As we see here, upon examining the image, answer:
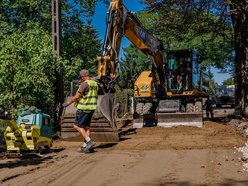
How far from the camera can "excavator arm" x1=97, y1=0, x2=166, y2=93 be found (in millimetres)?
13062

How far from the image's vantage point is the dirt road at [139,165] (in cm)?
663

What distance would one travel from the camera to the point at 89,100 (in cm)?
1045

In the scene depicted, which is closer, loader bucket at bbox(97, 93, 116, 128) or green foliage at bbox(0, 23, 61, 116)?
loader bucket at bbox(97, 93, 116, 128)

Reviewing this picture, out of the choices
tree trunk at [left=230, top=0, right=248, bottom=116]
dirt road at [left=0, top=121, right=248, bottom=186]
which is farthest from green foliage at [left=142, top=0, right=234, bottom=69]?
dirt road at [left=0, top=121, right=248, bottom=186]

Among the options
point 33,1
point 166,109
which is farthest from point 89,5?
point 166,109

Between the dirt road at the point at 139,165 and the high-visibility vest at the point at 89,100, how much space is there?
1.07 metres

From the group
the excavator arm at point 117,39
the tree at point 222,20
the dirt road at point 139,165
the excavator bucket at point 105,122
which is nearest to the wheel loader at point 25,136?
the dirt road at point 139,165

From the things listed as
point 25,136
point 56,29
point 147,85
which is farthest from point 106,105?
point 147,85

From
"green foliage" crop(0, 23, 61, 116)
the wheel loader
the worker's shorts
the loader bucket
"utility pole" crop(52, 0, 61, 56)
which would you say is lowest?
the wheel loader

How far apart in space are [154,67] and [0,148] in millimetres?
8739

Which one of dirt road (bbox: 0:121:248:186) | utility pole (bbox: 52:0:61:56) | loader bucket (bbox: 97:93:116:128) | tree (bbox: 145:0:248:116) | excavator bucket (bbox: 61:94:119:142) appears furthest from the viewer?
tree (bbox: 145:0:248:116)

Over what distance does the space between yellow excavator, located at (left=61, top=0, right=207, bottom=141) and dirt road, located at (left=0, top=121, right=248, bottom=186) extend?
969mm

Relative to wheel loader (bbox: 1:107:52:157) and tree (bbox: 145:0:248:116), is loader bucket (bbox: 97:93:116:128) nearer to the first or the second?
wheel loader (bbox: 1:107:52:157)

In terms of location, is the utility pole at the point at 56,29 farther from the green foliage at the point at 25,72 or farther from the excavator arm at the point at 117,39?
the excavator arm at the point at 117,39
